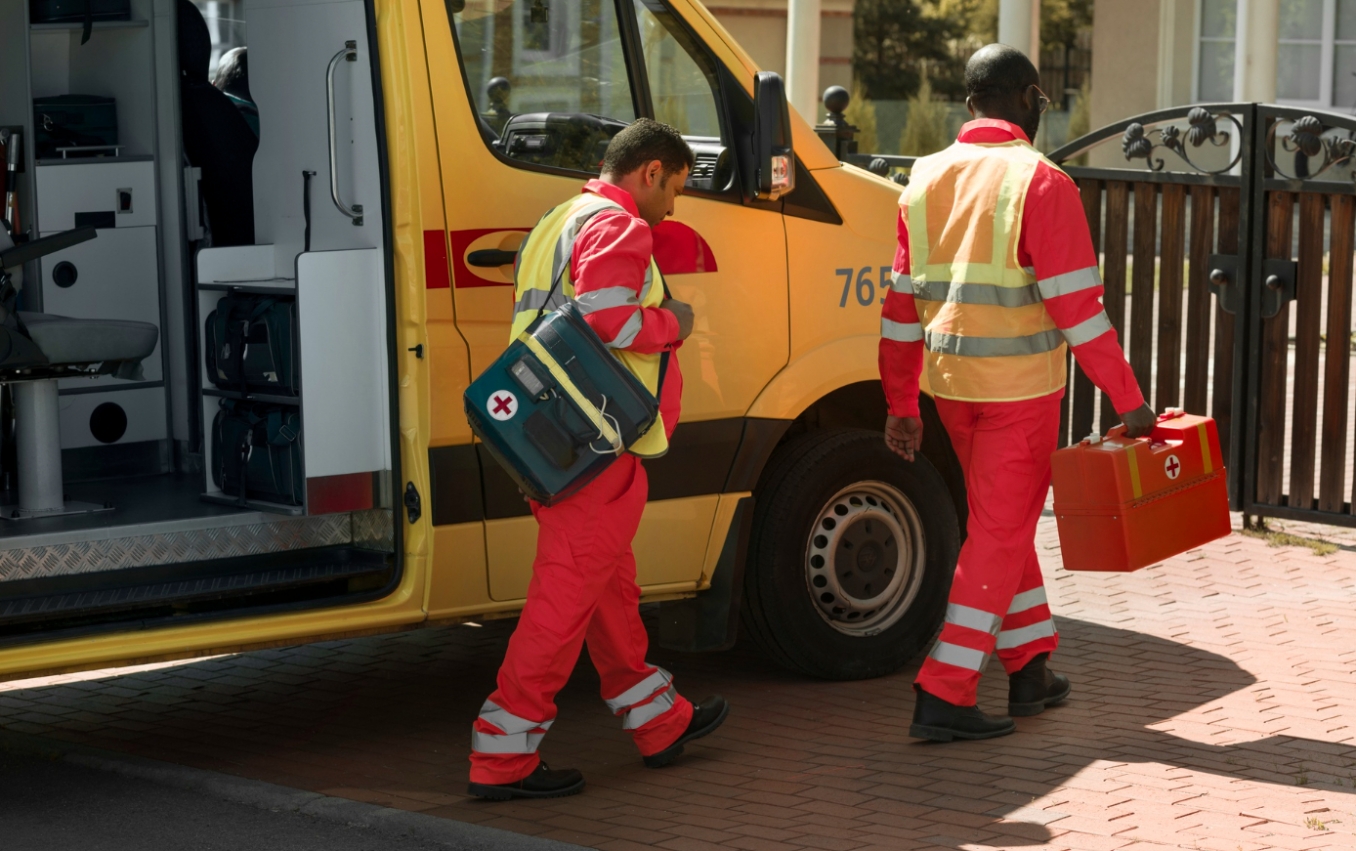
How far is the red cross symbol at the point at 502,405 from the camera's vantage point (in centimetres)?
482

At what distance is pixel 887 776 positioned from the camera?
17.3ft

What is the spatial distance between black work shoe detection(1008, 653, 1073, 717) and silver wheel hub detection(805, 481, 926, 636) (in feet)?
1.93

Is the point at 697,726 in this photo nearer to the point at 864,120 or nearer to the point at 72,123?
the point at 72,123

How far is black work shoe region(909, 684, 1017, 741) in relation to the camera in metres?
5.52

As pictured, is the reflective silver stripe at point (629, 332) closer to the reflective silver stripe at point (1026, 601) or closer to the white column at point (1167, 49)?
the reflective silver stripe at point (1026, 601)

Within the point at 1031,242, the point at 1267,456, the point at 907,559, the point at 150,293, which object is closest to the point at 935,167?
the point at 1031,242

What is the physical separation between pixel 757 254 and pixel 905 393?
2.05ft

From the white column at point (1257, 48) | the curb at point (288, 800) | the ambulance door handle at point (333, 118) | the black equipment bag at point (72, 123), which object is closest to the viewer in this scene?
the curb at point (288, 800)

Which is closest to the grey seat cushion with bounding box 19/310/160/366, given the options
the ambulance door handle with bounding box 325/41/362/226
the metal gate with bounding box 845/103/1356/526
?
the ambulance door handle with bounding box 325/41/362/226

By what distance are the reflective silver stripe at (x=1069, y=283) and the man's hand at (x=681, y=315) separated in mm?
1035

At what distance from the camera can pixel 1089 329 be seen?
5.25 meters

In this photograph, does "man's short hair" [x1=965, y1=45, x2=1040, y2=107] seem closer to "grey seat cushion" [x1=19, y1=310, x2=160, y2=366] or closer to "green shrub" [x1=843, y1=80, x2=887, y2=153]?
"grey seat cushion" [x1=19, y1=310, x2=160, y2=366]

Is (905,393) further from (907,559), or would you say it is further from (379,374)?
(379,374)

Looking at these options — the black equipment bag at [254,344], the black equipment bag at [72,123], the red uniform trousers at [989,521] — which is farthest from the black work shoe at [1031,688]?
the black equipment bag at [72,123]
